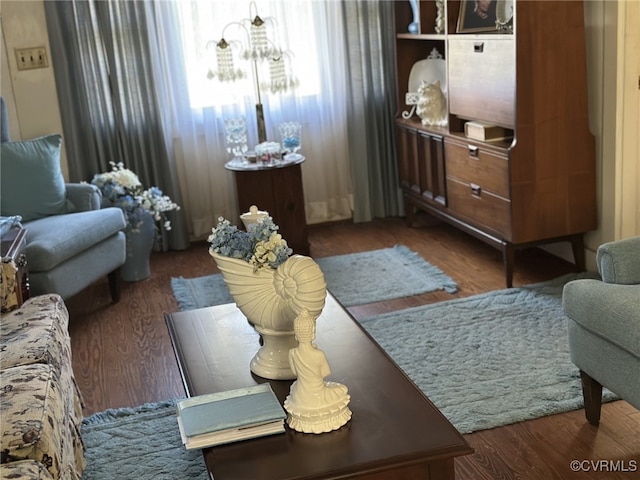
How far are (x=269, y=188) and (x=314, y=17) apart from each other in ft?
4.07

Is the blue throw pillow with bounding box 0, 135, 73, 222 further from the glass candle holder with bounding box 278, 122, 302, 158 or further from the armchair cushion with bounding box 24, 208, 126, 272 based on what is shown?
the glass candle holder with bounding box 278, 122, 302, 158

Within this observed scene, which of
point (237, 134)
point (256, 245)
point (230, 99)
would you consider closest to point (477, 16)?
point (237, 134)

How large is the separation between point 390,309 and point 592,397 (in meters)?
1.33

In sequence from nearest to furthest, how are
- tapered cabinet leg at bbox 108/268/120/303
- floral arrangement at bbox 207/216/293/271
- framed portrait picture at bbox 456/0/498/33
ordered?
floral arrangement at bbox 207/216/293/271 < framed portrait picture at bbox 456/0/498/33 < tapered cabinet leg at bbox 108/268/120/303

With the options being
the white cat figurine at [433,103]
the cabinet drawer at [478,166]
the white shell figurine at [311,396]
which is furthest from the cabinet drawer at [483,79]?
the white shell figurine at [311,396]

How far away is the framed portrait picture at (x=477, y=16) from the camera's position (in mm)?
3979

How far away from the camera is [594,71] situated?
3.71 meters

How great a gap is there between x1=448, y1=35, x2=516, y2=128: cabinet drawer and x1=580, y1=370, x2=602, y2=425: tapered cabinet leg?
1.47 metres

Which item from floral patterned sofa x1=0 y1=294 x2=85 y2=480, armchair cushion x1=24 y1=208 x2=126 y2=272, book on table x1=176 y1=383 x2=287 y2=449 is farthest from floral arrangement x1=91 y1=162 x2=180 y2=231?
book on table x1=176 y1=383 x2=287 y2=449

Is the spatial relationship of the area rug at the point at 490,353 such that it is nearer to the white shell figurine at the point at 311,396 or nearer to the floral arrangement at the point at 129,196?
the white shell figurine at the point at 311,396

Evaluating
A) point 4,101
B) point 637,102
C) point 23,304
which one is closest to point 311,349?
point 23,304

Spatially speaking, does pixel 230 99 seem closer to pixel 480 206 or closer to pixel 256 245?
pixel 480 206

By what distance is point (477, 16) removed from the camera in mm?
4090

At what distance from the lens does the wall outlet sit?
4609 mm
